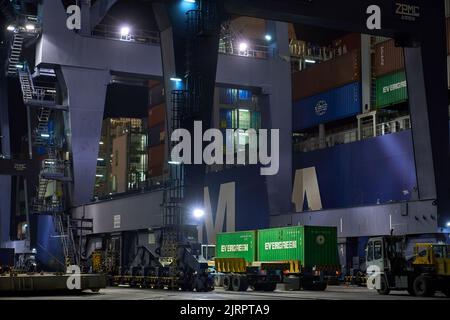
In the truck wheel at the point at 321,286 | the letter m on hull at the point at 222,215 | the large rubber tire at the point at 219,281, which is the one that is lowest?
the truck wheel at the point at 321,286

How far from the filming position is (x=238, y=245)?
3569 centimetres

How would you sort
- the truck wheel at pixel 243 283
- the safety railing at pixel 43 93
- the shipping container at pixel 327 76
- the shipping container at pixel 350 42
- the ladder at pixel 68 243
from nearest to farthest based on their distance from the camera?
the truck wheel at pixel 243 283 → the ladder at pixel 68 243 → the shipping container at pixel 327 76 → the safety railing at pixel 43 93 → the shipping container at pixel 350 42

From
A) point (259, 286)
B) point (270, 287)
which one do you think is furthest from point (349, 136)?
point (259, 286)

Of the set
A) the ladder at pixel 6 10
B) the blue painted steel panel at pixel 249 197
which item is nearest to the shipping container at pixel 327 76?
the blue painted steel panel at pixel 249 197

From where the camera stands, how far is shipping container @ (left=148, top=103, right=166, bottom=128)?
69.4m

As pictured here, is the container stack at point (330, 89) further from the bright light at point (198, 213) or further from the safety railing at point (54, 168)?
the bright light at point (198, 213)

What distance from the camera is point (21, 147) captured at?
61.5 meters

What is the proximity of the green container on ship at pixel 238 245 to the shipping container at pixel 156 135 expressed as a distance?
A: 103 feet

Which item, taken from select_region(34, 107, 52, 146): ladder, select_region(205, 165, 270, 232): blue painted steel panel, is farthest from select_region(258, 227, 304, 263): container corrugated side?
select_region(34, 107, 52, 146): ladder

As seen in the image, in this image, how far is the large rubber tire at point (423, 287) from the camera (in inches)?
993

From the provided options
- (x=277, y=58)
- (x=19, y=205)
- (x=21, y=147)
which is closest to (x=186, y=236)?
(x=277, y=58)

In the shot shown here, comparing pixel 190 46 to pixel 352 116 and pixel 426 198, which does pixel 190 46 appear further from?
pixel 352 116

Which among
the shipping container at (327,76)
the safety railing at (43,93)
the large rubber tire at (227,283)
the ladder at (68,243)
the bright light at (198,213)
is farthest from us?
the safety railing at (43,93)
